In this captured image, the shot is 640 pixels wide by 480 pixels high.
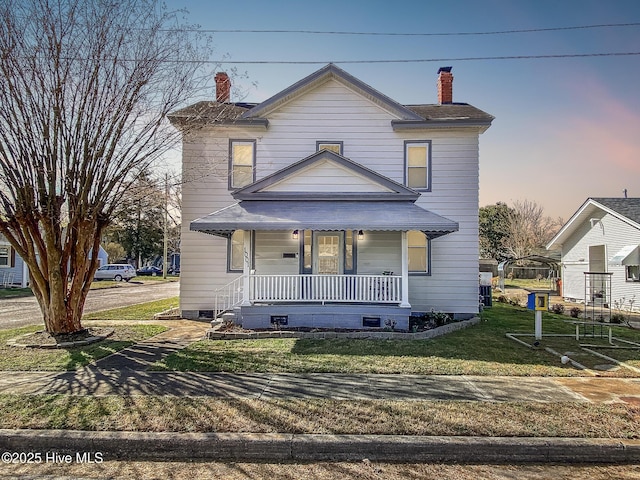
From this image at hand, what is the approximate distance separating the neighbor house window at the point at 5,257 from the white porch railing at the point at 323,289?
28.7 metres

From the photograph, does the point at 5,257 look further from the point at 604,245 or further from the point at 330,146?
the point at 604,245

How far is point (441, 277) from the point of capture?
1392 centimetres

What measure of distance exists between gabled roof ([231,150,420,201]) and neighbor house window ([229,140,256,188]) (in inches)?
74.7

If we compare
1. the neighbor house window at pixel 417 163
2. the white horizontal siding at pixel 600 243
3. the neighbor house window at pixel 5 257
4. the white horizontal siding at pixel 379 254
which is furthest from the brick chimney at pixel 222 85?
the neighbor house window at pixel 5 257

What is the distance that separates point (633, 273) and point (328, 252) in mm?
14360

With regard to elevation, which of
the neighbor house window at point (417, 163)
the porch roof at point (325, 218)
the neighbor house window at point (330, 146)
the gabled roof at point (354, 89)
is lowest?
the porch roof at point (325, 218)

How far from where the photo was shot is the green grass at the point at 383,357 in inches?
296

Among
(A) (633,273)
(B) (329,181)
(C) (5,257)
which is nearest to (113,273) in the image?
(C) (5,257)

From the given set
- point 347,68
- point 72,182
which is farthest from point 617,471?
point 347,68

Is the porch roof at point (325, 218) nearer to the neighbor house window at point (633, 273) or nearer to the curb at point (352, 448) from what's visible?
the curb at point (352, 448)

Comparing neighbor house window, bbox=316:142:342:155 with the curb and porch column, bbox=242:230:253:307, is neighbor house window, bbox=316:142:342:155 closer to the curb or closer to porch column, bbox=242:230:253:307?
porch column, bbox=242:230:253:307

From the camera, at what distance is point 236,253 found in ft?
46.2

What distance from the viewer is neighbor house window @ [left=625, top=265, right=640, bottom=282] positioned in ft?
58.1

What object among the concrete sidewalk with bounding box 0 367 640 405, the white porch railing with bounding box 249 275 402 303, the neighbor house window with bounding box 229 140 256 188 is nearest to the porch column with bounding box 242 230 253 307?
the white porch railing with bounding box 249 275 402 303
